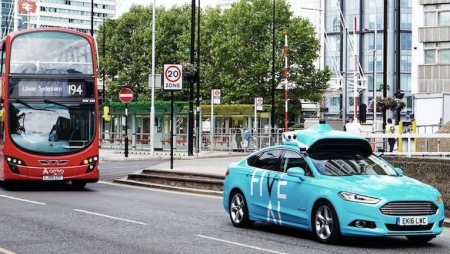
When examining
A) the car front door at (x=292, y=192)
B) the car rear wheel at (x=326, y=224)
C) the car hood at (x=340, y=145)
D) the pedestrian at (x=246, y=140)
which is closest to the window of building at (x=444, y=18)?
the pedestrian at (x=246, y=140)

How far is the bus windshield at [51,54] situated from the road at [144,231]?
4179 mm

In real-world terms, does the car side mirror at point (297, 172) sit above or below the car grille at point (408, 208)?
above

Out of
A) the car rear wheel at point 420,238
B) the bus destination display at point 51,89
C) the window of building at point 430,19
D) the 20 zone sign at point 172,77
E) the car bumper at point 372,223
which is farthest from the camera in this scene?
the window of building at point 430,19

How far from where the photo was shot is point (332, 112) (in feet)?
366

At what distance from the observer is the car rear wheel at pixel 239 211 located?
618 inches

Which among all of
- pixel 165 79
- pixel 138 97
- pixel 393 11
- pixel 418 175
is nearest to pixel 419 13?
pixel 165 79

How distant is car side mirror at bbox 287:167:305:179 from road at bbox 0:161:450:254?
3.14 ft

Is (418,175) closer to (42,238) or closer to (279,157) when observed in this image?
(279,157)

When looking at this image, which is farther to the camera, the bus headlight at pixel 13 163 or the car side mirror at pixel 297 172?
the bus headlight at pixel 13 163

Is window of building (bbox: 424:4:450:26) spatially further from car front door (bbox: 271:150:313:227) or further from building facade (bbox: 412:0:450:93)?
car front door (bbox: 271:150:313:227)

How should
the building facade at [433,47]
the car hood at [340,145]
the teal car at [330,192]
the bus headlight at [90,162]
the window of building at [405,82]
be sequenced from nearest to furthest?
the teal car at [330,192] → the car hood at [340,145] → the bus headlight at [90,162] → the building facade at [433,47] → the window of building at [405,82]

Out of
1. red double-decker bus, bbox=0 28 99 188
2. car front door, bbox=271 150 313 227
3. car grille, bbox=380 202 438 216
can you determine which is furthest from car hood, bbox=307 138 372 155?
red double-decker bus, bbox=0 28 99 188

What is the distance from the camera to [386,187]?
1298 cm

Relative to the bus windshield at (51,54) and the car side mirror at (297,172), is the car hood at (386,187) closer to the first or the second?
the car side mirror at (297,172)
